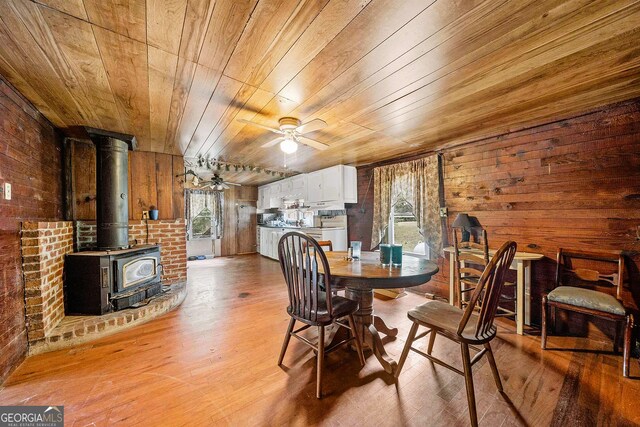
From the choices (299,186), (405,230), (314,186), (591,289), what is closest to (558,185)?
(591,289)

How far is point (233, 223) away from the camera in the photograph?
739cm

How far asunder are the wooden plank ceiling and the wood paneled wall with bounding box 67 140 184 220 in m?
0.80

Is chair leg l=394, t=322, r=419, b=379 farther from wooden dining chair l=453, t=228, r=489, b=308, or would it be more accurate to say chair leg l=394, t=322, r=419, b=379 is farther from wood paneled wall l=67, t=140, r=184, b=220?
wood paneled wall l=67, t=140, r=184, b=220

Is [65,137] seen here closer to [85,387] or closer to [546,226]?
[85,387]

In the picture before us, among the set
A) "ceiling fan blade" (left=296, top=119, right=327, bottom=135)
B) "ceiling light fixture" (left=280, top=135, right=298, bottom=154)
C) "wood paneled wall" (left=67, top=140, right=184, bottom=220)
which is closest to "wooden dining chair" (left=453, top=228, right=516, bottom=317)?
"ceiling fan blade" (left=296, top=119, right=327, bottom=135)

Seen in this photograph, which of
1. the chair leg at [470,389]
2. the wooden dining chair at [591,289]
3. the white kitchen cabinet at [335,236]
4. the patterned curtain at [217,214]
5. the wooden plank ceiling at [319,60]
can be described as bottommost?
the chair leg at [470,389]

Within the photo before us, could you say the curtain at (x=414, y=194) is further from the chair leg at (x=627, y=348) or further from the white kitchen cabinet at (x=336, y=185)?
the chair leg at (x=627, y=348)

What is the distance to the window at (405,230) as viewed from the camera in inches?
157

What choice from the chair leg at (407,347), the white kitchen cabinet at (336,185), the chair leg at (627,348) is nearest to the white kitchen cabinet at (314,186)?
the white kitchen cabinet at (336,185)

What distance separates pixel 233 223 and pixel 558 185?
7065mm

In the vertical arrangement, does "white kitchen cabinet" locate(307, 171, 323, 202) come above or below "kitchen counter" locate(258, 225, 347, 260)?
above

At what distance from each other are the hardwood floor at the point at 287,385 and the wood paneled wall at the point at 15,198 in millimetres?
277

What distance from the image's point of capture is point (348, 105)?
2141 mm

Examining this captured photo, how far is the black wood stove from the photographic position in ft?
8.17
